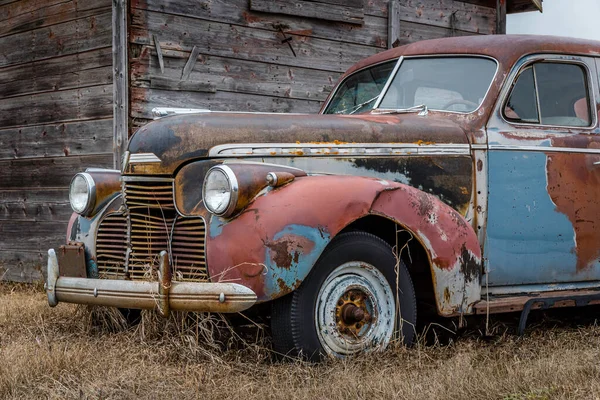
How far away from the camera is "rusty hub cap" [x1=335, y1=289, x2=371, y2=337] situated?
430cm

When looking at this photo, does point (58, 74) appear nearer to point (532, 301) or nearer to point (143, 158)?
point (143, 158)

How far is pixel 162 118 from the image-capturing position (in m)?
4.65

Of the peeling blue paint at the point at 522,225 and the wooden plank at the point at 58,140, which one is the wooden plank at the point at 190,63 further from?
the peeling blue paint at the point at 522,225

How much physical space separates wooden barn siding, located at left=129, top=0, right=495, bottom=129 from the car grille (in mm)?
3123

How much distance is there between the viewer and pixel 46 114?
852cm

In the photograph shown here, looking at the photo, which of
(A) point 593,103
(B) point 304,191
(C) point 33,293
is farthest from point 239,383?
(C) point 33,293

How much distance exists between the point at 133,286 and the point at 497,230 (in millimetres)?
2127

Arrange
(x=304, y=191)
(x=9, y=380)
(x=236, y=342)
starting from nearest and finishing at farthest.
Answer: (x=9, y=380) < (x=304, y=191) < (x=236, y=342)

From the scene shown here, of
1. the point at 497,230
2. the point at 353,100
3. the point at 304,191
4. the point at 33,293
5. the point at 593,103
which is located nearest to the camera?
the point at 304,191

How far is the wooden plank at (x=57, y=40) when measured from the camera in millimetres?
7941

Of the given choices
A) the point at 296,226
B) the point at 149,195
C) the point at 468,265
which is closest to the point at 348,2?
the point at 468,265

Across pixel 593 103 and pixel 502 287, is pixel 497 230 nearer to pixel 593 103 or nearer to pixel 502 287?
pixel 502 287

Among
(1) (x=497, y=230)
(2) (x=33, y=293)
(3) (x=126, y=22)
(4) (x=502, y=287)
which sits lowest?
(2) (x=33, y=293)

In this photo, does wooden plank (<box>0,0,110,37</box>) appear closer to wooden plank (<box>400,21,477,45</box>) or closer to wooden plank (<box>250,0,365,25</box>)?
wooden plank (<box>250,0,365,25</box>)
